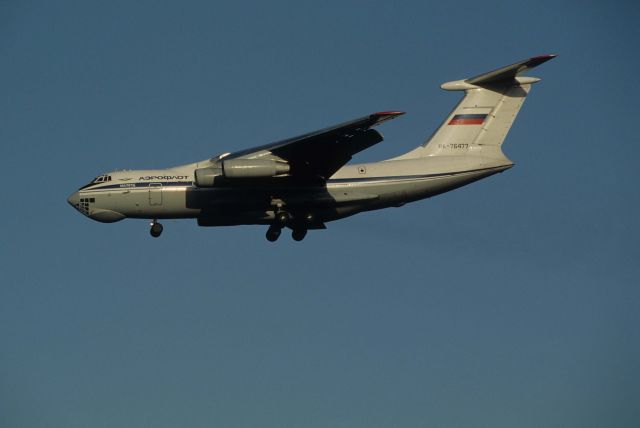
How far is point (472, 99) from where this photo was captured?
58.6ft

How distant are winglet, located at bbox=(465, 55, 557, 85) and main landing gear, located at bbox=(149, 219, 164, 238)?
602 centimetres

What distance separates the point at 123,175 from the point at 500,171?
21.5 feet

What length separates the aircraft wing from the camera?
15.7 m

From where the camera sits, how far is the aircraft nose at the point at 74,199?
1709cm

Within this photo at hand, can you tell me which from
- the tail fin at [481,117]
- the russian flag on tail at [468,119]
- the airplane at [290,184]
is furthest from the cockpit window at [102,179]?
the russian flag on tail at [468,119]

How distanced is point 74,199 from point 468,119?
7108 millimetres

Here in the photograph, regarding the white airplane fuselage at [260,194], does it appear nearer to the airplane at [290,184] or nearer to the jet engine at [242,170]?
the airplane at [290,184]

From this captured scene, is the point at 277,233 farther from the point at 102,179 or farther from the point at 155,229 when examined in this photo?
the point at 102,179

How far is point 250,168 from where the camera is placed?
1591 cm

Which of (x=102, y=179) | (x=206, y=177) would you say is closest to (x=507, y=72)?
(x=206, y=177)

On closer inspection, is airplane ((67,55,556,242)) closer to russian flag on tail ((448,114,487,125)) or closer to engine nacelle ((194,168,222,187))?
engine nacelle ((194,168,222,187))

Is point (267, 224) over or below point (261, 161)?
below

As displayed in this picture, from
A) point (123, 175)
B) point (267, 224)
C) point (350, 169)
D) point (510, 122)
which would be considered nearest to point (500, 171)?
point (510, 122)

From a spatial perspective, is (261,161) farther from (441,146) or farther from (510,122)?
(510,122)
